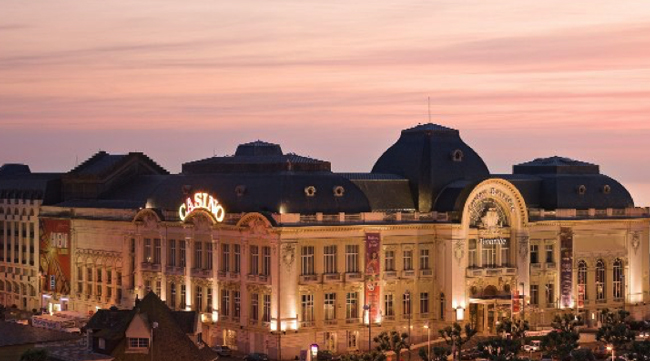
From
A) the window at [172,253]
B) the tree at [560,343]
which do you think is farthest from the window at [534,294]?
the window at [172,253]

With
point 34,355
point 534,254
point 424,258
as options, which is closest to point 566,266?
point 534,254

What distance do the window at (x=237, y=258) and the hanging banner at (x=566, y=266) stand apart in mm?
44157

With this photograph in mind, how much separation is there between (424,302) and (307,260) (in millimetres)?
19104

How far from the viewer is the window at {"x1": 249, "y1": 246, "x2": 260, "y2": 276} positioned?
174212mm

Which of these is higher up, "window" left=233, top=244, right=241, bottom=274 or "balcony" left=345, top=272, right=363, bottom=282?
"window" left=233, top=244, right=241, bottom=274

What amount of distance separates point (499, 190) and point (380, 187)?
1507cm

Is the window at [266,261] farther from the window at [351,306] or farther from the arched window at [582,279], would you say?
the arched window at [582,279]

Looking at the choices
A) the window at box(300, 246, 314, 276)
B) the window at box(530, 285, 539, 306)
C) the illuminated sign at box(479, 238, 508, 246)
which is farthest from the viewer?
the window at box(530, 285, 539, 306)

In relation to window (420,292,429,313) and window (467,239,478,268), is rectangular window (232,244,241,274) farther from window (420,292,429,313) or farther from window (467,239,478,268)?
window (467,239,478,268)

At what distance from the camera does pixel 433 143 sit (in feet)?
631

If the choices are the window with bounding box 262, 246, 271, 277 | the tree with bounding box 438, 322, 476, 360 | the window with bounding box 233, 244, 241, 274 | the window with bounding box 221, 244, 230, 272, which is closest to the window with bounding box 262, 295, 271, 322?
the window with bounding box 262, 246, 271, 277

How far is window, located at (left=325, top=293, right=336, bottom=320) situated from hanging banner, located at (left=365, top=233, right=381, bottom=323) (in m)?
4.34

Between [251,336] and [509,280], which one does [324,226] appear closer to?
[251,336]

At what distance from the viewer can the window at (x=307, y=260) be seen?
172962mm
